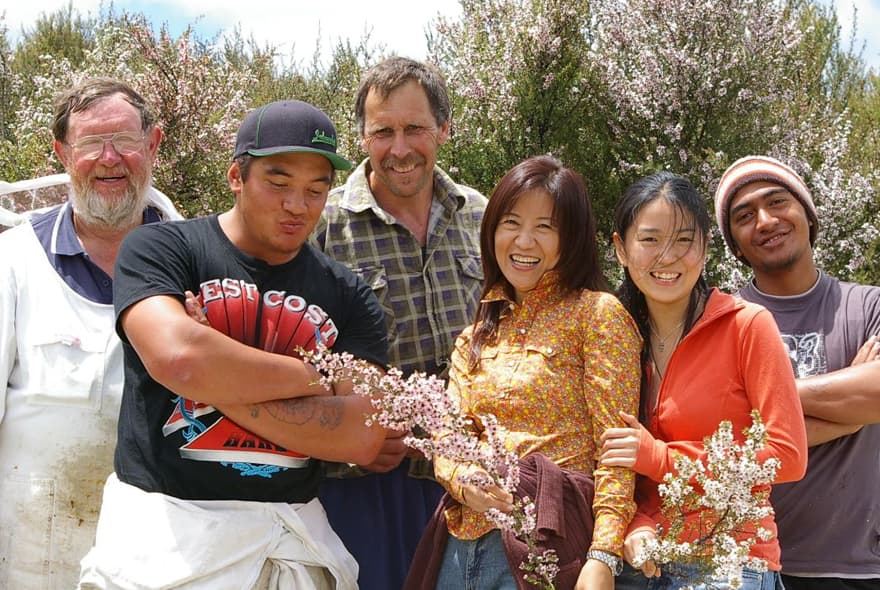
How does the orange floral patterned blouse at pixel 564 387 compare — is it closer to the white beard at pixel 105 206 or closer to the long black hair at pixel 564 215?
the long black hair at pixel 564 215

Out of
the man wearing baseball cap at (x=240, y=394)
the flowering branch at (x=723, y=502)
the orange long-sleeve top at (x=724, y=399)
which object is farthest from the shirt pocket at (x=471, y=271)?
the flowering branch at (x=723, y=502)

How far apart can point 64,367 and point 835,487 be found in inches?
116

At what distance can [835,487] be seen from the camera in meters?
3.51

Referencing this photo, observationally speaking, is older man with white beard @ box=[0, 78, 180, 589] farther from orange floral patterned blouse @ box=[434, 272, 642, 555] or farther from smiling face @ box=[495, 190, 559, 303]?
smiling face @ box=[495, 190, 559, 303]

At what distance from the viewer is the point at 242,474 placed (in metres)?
3.10

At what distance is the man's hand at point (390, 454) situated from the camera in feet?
12.1

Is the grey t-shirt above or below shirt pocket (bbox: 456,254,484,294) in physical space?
below

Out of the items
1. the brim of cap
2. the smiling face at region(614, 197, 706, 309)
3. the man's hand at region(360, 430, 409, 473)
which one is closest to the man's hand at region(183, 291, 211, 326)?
the brim of cap

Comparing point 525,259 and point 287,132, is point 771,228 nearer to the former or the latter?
point 525,259

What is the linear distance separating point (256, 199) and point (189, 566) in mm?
1216

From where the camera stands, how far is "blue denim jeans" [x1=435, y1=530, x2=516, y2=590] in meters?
2.93

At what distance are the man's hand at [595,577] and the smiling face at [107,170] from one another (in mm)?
2427

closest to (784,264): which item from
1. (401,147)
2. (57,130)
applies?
(401,147)

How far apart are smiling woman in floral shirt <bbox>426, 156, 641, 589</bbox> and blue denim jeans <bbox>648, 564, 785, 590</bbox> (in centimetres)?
18
